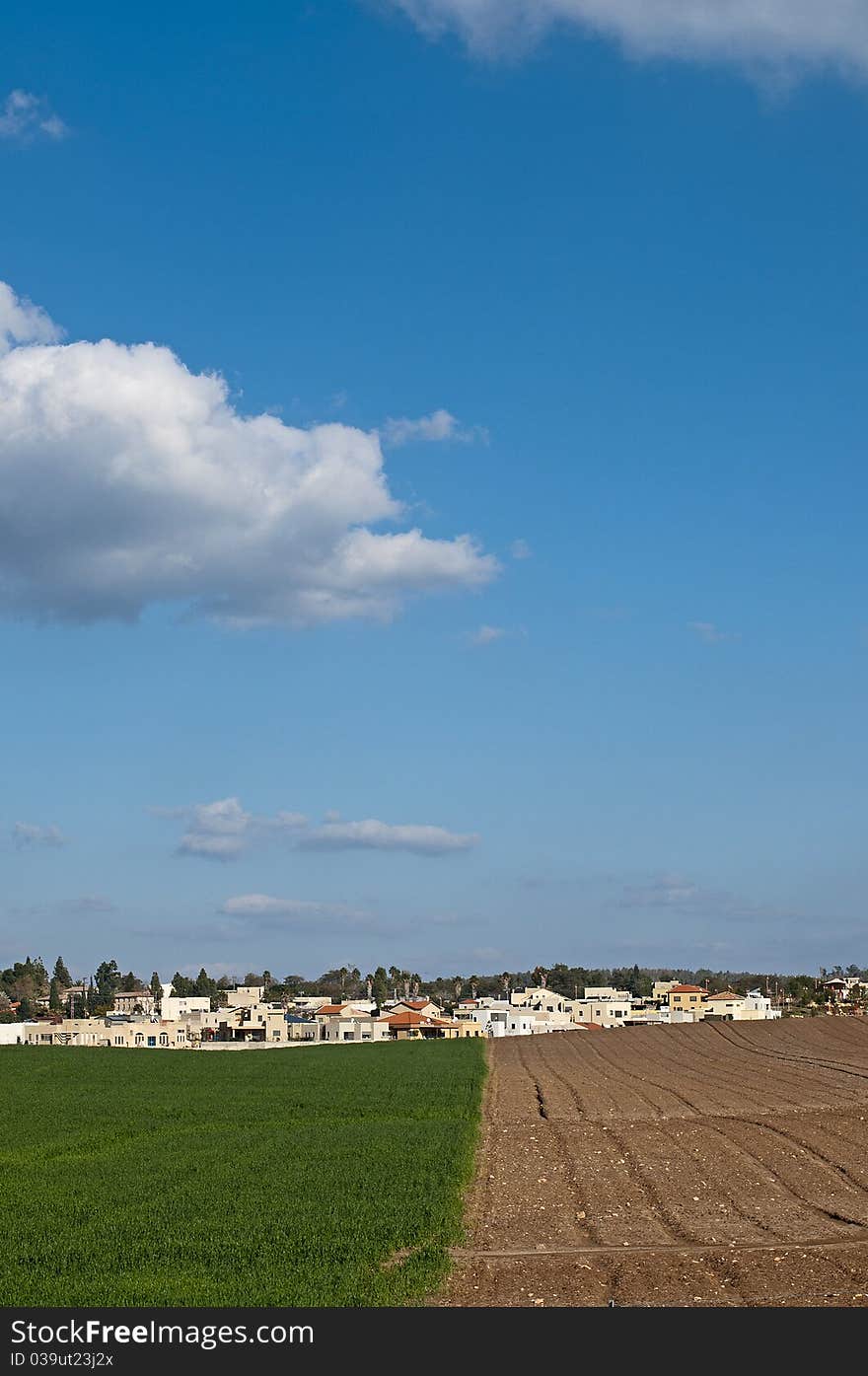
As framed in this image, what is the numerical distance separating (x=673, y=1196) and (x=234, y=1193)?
890cm

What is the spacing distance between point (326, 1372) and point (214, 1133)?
101 ft

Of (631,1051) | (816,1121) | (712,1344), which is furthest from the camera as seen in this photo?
(631,1051)

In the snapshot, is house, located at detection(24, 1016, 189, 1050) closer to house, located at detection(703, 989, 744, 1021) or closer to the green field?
house, located at detection(703, 989, 744, 1021)

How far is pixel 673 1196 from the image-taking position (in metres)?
26.5

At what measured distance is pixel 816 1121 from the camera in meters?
40.6

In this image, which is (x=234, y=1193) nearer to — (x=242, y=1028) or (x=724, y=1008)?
(x=242, y=1028)

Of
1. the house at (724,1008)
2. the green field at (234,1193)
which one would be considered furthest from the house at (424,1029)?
the green field at (234,1193)

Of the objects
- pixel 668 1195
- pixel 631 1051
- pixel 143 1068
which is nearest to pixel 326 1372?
pixel 668 1195

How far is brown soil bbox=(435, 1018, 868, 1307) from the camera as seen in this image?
1891 cm

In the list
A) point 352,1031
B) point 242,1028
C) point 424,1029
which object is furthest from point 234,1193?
point 242,1028

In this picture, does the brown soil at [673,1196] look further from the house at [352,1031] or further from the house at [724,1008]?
the house at [724,1008]

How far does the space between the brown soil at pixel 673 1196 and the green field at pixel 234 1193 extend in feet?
3.80

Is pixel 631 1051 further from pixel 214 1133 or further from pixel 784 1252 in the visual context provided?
pixel 784 1252

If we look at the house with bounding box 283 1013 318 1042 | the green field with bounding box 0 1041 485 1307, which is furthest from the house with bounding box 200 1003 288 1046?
the green field with bounding box 0 1041 485 1307
